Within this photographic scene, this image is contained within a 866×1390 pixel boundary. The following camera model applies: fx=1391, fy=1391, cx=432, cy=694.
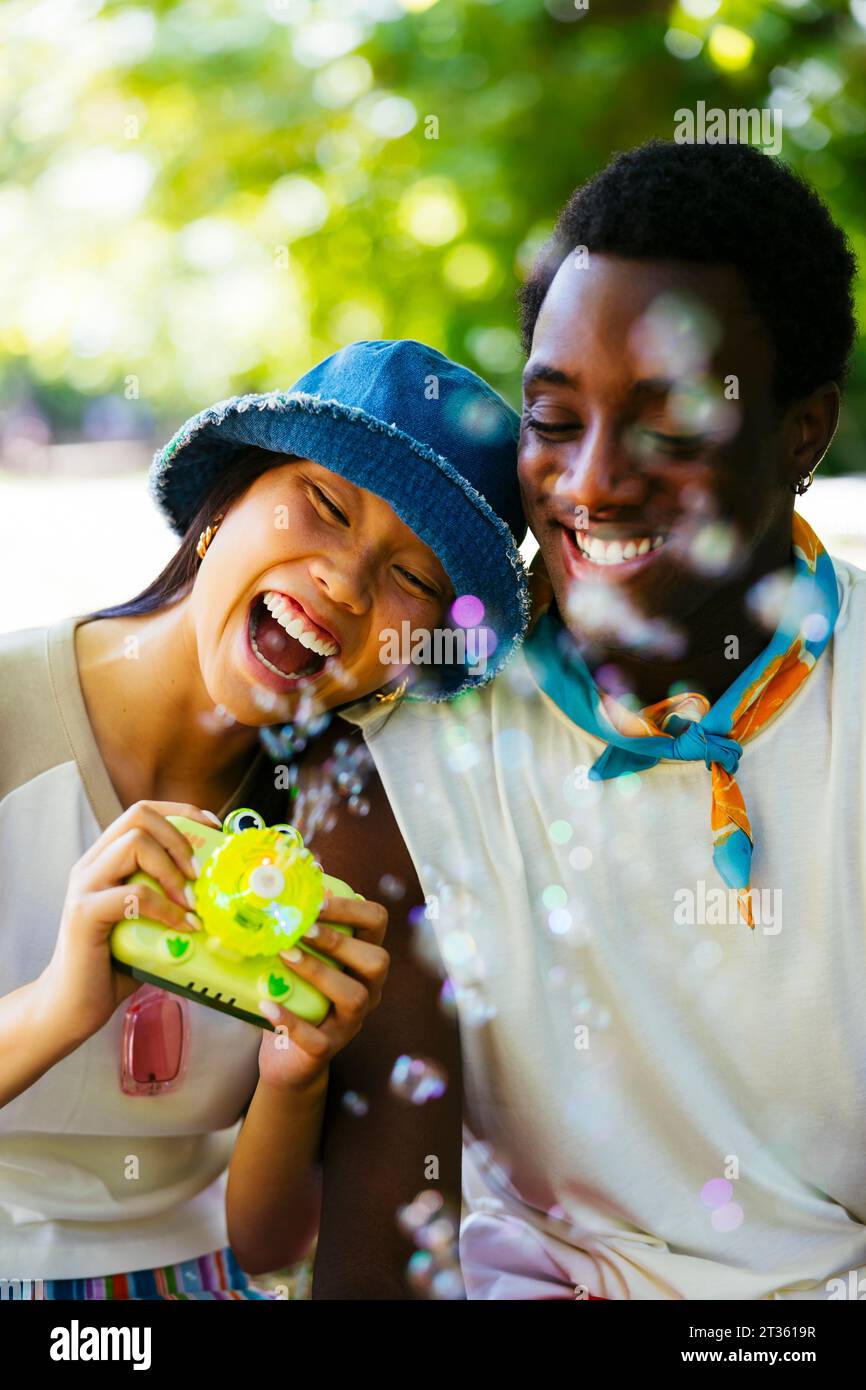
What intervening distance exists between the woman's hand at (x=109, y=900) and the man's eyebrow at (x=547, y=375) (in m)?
0.57

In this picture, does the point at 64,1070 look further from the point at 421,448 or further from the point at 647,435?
the point at 647,435

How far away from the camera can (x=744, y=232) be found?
1377 mm

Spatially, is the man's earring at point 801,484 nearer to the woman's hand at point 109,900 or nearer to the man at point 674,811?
the man at point 674,811

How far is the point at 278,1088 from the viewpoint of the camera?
1.42m

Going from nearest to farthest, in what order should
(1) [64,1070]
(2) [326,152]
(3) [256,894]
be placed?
1. (3) [256,894]
2. (1) [64,1070]
3. (2) [326,152]

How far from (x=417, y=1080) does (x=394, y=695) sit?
1.38ft

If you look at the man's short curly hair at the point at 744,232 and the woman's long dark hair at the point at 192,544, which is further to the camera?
the woman's long dark hair at the point at 192,544

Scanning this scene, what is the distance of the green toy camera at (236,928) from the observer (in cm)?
122

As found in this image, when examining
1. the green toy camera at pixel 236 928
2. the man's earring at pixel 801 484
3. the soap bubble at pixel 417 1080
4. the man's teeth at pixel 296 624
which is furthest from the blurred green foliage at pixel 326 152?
the green toy camera at pixel 236 928

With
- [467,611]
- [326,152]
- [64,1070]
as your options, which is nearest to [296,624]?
[467,611]

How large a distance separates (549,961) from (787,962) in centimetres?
25

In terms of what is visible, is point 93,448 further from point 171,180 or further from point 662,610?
point 662,610

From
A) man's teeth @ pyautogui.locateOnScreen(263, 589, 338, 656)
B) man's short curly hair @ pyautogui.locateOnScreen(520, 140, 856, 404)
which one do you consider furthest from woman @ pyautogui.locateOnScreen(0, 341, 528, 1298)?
man's short curly hair @ pyautogui.locateOnScreen(520, 140, 856, 404)

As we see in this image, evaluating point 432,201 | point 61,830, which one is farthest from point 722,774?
point 432,201
